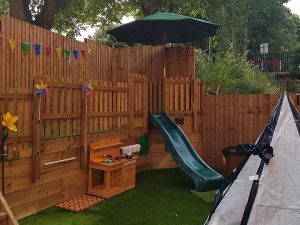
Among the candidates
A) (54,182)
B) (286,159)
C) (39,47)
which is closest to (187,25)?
(39,47)

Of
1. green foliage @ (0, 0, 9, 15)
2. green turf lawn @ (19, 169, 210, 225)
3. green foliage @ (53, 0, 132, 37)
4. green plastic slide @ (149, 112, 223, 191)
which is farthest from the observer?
green foliage @ (0, 0, 9, 15)

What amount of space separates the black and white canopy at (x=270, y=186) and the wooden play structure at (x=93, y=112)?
114 inches

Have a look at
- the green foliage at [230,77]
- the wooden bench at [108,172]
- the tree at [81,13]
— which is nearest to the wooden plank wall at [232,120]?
the wooden bench at [108,172]

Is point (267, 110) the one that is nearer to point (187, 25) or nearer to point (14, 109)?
point (187, 25)

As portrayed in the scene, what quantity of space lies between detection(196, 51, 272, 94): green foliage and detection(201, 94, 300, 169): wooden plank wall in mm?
2783

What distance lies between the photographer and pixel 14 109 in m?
5.03

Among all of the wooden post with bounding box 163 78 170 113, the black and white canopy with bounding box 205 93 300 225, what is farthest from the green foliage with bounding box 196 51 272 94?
the black and white canopy with bounding box 205 93 300 225

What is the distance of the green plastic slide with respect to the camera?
21.7ft

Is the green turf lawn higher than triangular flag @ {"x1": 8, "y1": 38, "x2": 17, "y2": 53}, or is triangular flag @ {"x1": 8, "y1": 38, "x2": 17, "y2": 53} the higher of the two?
triangular flag @ {"x1": 8, "y1": 38, "x2": 17, "y2": 53}

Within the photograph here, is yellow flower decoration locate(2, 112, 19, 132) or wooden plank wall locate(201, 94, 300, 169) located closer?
yellow flower decoration locate(2, 112, 19, 132)

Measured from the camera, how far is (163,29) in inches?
365

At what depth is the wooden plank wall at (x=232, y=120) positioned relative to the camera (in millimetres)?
8234

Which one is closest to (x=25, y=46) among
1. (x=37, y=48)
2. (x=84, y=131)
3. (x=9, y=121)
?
(x=37, y=48)

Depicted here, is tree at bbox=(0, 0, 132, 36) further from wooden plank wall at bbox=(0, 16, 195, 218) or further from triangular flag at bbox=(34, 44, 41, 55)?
triangular flag at bbox=(34, 44, 41, 55)
